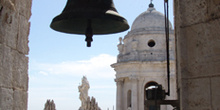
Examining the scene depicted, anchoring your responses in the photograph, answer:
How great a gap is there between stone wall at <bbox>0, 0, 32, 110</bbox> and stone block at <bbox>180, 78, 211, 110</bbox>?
1763mm

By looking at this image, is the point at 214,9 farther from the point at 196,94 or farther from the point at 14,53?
the point at 14,53

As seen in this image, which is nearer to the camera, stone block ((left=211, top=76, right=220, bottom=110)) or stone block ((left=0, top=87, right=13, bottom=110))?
stone block ((left=211, top=76, right=220, bottom=110))

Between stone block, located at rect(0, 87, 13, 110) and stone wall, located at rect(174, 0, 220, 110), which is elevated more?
stone wall, located at rect(174, 0, 220, 110)

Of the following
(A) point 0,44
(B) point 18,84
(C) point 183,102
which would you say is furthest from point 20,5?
(C) point 183,102

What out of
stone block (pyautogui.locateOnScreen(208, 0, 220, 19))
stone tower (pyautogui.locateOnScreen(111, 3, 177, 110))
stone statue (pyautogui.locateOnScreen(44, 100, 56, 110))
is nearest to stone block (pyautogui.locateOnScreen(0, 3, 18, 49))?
stone block (pyautogui.locateOnScreen(208, 0, 220, 19))

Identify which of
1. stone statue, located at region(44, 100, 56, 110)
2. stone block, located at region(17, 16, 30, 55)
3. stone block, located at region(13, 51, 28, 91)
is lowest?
stone statue, located at region(44, 100, 56, 110)

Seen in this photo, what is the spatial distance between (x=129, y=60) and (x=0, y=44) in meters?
23.4

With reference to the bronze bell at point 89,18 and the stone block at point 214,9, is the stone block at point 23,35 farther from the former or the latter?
the stone block at point 214,9

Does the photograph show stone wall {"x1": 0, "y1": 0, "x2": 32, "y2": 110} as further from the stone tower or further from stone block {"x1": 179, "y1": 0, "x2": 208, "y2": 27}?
the stone tower

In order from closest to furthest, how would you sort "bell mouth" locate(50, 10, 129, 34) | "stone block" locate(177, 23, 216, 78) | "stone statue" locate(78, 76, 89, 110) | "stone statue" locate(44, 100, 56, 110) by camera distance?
"stone block" locate(177, 23, 216, 78)
"bell mouth" locate(50, 10, 129, 34)
"stone statue" locate(44, 100, 56, 110)
"stone statue" locate(78, 76, 89, 110)

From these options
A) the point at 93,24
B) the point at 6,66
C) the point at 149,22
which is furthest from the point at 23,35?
the point at 149,22

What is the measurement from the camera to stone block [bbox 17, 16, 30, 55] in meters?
3.67

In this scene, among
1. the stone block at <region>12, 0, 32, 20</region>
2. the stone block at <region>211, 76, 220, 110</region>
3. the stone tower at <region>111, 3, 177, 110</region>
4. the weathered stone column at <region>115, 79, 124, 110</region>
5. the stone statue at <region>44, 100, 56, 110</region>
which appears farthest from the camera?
the weathered stone column at <region>115, 79, 124, 110</region>

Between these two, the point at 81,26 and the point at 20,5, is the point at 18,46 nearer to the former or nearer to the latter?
the point at 20,5
